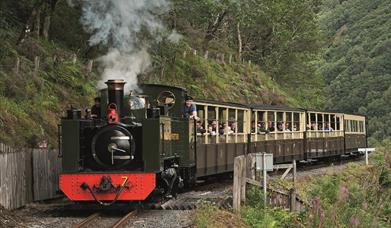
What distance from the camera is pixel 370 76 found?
88.0m

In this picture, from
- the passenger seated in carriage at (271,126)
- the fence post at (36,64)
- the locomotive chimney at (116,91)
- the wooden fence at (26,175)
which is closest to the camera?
the wooden fence at (26,175)

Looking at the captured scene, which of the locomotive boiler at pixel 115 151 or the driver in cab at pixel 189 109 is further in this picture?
the driver in cab at pixel 189 109

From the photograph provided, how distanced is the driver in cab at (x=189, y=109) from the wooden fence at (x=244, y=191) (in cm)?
233

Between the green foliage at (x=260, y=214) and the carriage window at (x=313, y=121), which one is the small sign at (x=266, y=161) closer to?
the green foliage at (x=260, y=214)

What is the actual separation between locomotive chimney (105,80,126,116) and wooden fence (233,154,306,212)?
280 cm

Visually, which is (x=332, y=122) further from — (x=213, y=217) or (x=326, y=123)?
(x=213, y=217)

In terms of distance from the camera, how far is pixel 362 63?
91.1 metres

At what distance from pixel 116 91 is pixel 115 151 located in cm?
127

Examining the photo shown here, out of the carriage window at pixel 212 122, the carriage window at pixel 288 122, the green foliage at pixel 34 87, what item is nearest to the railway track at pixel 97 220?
the green foliage at pixel 34 87

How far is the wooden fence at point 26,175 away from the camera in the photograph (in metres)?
14.1

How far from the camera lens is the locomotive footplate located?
46.5 ft

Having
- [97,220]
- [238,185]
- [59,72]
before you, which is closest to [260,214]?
[238,185]

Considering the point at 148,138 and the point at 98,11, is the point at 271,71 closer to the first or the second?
the point at 98,11

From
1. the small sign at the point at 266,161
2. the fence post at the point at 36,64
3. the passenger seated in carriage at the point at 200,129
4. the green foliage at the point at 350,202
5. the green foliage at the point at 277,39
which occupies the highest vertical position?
the green foliage at the point at 277,39
